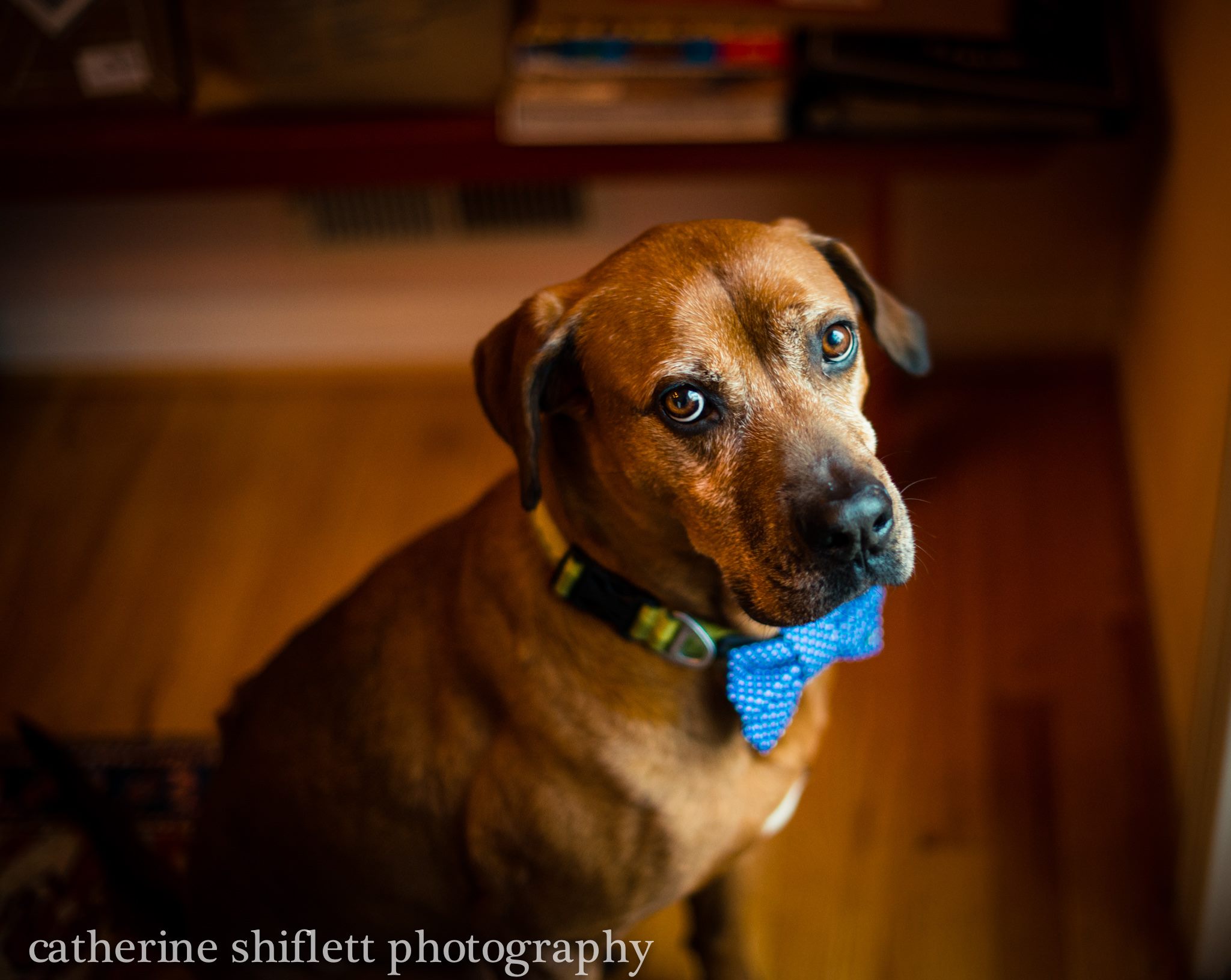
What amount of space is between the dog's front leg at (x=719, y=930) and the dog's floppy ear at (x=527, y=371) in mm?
731

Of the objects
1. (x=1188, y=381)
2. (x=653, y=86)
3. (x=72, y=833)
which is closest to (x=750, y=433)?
(x=1188, y=381)

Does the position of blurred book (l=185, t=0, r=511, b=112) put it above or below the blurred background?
above

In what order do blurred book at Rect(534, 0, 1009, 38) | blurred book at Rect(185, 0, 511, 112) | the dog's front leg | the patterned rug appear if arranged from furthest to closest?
blurred book at Rect(185, 0, 511, 112) → blurred book at Rect(534, 0, 1009, 38) → the patterned rug → the dog's front leg

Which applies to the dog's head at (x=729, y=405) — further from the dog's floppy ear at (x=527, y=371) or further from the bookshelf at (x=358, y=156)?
the bookshelf at (x=358, y=156)

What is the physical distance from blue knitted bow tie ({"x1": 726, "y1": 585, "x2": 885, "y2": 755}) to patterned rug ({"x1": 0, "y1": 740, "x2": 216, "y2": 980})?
1.21m

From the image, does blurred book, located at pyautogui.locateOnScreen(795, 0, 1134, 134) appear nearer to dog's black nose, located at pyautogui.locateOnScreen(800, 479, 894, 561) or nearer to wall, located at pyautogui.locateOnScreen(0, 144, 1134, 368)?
wall, located at pyautogui.locateOnScreen(0, 144, 1134, 368)

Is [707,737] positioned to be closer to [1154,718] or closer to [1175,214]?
[1154,718]

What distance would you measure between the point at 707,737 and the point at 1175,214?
54.8 inches

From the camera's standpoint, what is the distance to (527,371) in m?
1.21

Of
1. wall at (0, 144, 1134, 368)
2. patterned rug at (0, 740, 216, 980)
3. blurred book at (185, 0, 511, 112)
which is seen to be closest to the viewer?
patterned rug at (0, 740, 216, 980)

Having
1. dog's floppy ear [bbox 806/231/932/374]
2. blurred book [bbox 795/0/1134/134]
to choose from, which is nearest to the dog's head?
dog's floppy ear [bbox 806/231/932/374]

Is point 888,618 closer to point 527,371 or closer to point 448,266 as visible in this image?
point 527,371

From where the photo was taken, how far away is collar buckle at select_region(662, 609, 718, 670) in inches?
50.7

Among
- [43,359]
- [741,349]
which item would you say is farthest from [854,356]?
[43,359]
